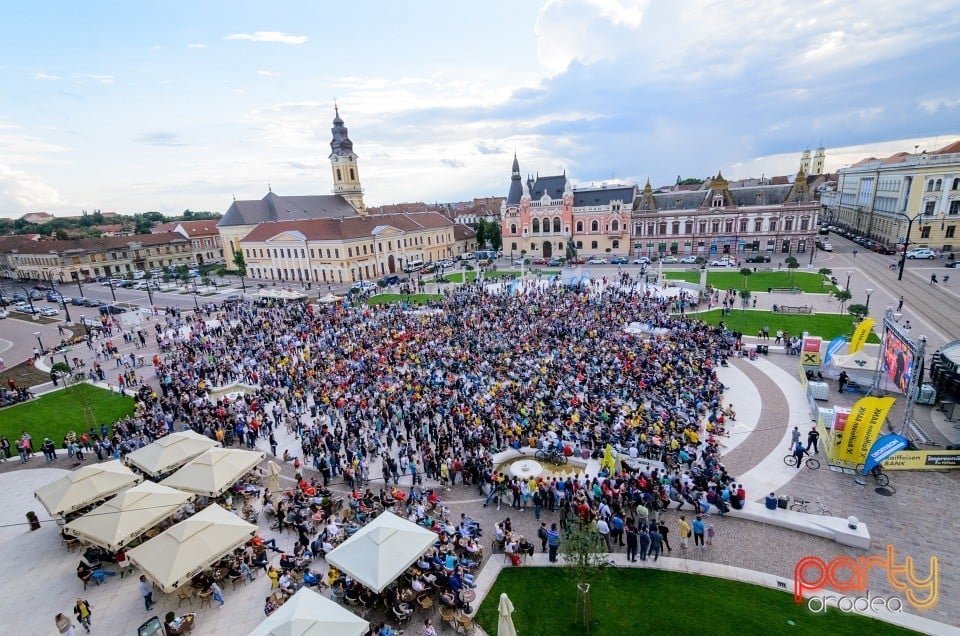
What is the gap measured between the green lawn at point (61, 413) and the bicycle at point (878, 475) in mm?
31974

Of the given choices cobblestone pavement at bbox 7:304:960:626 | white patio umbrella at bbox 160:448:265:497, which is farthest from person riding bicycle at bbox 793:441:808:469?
white patio umbrella at bbox 160:448:265:497

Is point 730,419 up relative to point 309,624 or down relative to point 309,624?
down

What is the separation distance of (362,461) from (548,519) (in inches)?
292

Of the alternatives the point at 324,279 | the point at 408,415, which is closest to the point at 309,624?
the point at 408,415

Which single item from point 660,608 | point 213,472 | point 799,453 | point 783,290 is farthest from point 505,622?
point 783,290

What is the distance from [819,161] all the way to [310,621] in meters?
182

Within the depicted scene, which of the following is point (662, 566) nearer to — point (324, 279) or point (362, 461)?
point (362, 461)

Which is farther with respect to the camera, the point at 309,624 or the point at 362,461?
the point at 362,461

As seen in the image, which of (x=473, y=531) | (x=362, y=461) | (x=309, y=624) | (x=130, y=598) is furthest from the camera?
(x=362, y=461)

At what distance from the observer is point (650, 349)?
25.6 meters

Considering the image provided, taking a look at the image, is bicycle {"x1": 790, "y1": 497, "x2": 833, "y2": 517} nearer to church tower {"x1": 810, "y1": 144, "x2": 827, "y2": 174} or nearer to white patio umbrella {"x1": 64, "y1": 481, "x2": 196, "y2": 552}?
white patio umbrella {"x1": 64, "y1": 481, "x2": 196, "y2": 552}

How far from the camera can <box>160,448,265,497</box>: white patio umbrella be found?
14703 millimetres

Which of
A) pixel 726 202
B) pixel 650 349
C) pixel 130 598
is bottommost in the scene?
pixel 130 598

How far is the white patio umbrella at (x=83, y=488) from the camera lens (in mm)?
14008
